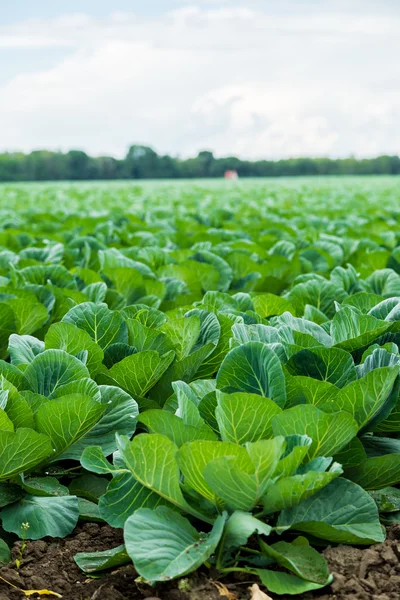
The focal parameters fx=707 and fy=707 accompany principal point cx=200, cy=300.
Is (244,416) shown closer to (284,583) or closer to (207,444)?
(207,444)

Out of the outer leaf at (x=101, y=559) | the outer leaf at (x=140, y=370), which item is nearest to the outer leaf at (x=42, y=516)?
the outer leaf at (x=101, y=559)

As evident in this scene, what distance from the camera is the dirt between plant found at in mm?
1582

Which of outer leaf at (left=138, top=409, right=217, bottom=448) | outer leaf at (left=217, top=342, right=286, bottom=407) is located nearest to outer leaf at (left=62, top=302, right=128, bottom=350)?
outer leaf at (left=217, top=342, right=286, bottom=407)

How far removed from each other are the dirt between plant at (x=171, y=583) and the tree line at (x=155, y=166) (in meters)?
56.5

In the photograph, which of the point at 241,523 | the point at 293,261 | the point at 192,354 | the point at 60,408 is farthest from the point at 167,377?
the point at 293,261

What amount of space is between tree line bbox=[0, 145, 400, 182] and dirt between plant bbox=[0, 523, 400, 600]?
56.5 m

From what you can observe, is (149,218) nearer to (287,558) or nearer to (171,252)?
(171,252)

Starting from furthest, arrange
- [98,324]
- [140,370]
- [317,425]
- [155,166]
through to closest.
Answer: [155,166] → [98,324] → [140,370] → [317,425]

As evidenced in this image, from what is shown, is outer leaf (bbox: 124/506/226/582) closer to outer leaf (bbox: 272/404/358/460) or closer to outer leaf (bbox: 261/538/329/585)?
outer leaf (bbox: 261/538/329/585)

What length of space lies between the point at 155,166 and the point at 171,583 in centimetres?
6173

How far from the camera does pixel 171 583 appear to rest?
161 cm

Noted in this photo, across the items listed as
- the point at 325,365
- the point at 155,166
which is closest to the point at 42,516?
the point at 325,365

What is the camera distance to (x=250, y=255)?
172 inches

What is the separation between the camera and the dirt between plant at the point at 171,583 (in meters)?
1.58
